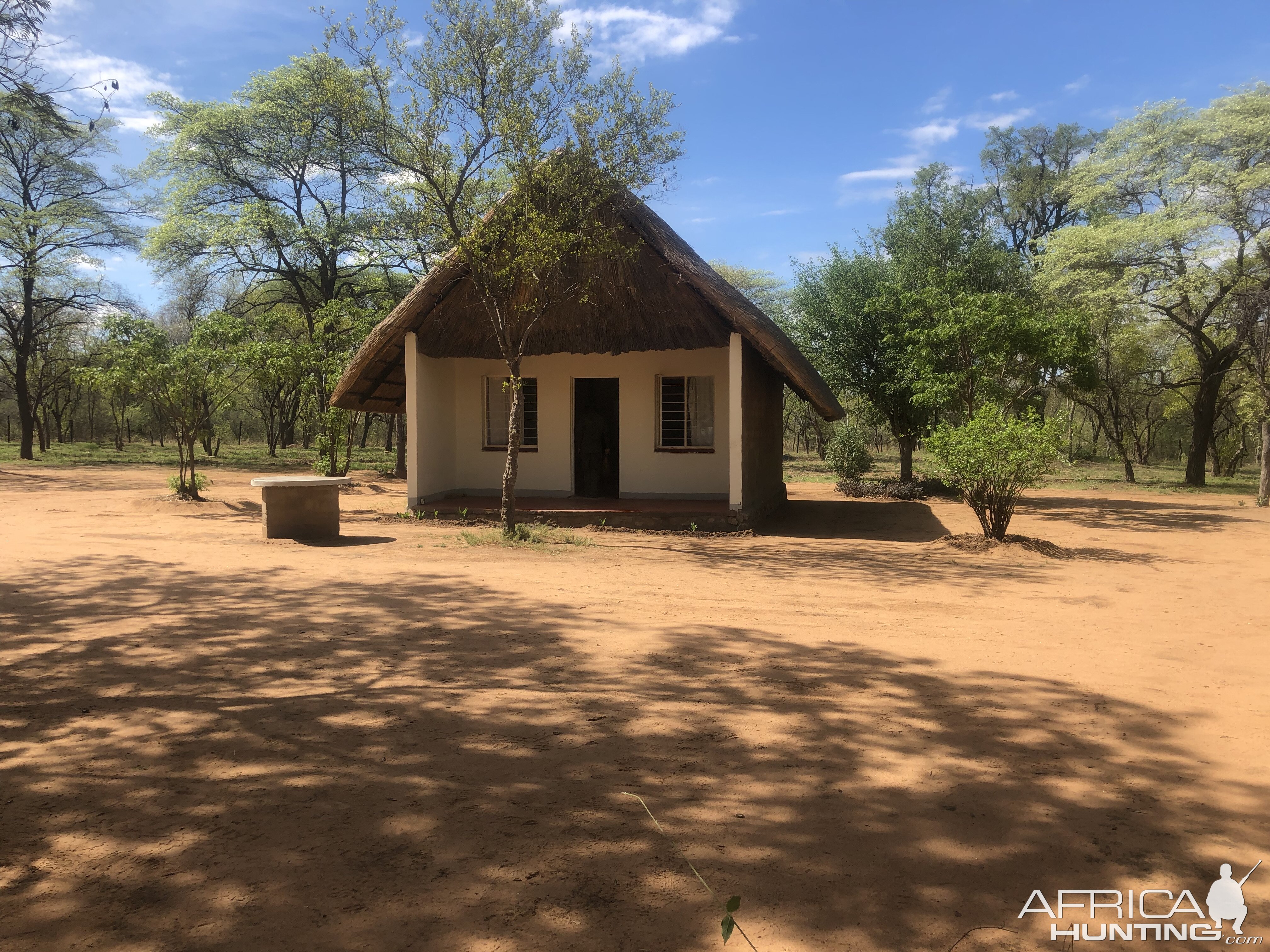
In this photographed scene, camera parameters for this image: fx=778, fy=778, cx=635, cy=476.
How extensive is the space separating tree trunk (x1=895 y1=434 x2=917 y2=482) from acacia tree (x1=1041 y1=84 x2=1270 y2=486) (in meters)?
5.23

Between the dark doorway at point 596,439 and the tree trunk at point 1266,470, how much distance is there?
12.5 meters

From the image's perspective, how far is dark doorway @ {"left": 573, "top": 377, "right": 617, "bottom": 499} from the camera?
13.3 metres

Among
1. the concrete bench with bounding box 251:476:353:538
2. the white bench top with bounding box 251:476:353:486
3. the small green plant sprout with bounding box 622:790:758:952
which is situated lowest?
the small green plant sprout with bounding box 622:790:758:952

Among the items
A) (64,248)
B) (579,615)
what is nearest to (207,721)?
(579,615)

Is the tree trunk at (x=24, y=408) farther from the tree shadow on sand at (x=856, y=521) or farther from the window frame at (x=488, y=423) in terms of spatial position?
the tree shadow on sand at (x=856, y=521)

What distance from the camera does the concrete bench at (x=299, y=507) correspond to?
8891 millimetres

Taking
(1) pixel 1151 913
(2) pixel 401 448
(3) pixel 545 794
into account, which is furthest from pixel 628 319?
(2) pixel 401 448

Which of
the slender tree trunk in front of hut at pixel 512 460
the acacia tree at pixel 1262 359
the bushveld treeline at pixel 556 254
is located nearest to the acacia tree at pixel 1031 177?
the bushveld treeline at pixel 556 254

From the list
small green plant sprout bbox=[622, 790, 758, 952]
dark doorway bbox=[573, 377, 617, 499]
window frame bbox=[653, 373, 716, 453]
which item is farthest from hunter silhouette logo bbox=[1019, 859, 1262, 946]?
dark doorway bbox=[573, 377, 617, 499]

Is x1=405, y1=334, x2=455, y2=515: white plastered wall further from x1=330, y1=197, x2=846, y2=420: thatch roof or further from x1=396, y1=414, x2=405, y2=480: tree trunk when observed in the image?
x1=396, y1=414, x2=405, y2=480: tree trunk

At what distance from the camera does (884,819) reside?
268 centimetres

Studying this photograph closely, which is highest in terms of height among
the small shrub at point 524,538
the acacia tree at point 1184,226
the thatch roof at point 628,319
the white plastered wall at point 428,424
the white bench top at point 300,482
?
the acacia tree at point 1184,226

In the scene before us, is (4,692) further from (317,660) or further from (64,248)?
(64,248)

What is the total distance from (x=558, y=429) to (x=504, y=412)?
106 cm
